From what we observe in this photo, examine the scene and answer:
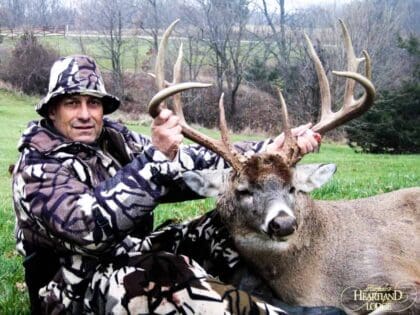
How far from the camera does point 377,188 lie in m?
8.58

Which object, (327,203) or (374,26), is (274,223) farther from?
(374,26)

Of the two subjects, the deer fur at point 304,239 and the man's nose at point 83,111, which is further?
the deer fur at point 304,239

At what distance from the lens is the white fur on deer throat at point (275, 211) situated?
3.54 meters

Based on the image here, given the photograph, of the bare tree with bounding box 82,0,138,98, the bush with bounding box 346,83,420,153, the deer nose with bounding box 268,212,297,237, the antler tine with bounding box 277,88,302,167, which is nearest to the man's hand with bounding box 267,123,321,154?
the antler tine with bounding box 277,88,302,167

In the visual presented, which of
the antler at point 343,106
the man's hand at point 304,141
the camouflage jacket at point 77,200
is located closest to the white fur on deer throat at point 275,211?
the antler at point 343,106

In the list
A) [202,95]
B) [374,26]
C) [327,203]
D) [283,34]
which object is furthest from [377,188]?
[283,34]

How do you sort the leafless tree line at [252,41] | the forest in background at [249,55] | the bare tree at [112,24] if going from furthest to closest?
the bare tree at [112,24], the leafless tree line at [252,41], the forest in background at [249,55]

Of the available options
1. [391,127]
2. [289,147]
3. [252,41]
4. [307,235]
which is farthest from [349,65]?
[252,41]

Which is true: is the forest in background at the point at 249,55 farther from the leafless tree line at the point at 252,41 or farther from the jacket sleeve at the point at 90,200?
the jacket sleeve at the point at 90,200

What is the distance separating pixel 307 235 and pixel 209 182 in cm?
65

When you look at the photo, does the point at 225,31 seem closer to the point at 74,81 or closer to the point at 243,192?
the point at 243,192

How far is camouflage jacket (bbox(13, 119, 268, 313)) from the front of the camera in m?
3.06

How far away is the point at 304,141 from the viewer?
3990mm

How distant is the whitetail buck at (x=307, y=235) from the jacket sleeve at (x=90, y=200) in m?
0.41
